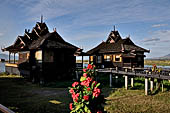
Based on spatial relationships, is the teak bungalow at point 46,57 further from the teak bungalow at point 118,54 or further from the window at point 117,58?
the window at point 117,58

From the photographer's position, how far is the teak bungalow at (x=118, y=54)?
88.0 feet

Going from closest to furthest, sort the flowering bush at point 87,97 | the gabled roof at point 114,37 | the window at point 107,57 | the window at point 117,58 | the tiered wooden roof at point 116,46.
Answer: the flowering bush at point 87,97, the tiered wooden roof at point 116,46, the window at point 117,58, the window at point 107,57, the gabled roof at point 114,37

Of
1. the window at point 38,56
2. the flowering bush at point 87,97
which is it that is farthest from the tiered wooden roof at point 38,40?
the flowering bush at point 87,97

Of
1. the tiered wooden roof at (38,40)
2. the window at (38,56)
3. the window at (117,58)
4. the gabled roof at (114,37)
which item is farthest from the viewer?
the gabled roof at (114,37)

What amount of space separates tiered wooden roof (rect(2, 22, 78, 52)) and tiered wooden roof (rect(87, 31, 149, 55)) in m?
6.66

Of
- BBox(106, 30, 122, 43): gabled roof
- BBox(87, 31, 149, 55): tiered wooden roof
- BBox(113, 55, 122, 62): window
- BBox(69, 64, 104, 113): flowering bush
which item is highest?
BBox(106, 30, 122, 43): gabled roof

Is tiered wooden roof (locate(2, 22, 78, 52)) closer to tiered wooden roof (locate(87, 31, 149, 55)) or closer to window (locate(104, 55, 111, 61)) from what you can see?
tiered wooden roof (locate(87, 31, 149, 55))

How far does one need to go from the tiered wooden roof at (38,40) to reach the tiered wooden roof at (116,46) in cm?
666

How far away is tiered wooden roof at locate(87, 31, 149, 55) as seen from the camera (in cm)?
2774

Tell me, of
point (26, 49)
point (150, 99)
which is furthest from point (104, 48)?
point (150, 99)

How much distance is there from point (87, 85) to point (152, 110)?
348 inches

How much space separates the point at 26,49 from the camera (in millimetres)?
24656

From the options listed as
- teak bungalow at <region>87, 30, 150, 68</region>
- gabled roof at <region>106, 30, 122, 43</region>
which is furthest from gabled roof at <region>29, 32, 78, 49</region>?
gabled roof at <region>106, 30, 122, 43</region>

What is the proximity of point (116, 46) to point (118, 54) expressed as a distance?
6.91 feet
